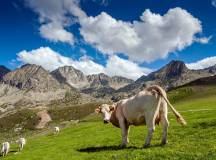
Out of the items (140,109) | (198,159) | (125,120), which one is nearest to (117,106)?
(125,120)

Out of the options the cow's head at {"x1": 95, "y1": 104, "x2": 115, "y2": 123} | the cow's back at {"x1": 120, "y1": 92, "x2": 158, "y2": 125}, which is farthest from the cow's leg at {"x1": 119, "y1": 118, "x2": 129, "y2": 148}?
the cow's head at {"x1": 95, "y1": 104, "x2": 115, "y2": 123}

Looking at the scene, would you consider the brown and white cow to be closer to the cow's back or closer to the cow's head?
the cow's back

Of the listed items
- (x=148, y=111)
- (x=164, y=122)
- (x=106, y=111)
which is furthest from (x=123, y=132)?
(x=164, y=122)

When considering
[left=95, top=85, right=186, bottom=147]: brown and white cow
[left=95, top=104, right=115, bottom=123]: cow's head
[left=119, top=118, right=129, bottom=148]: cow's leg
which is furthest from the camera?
[left=95, top=104, right=115, bottom=123]: cow's head

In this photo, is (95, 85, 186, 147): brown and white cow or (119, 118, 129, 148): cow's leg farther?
(119, 118, 129, 148): cow's leg

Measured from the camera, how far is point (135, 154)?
21.6 metres

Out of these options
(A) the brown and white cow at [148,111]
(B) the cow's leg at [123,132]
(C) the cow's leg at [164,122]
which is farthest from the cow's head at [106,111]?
(C) the cow's leg at [164,122]

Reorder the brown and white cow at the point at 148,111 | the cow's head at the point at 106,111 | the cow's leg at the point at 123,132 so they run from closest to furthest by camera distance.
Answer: the brown and white cow at the point at 148,111
the cow's leg at the point at 123,132
the cow's head at the point at 106,111

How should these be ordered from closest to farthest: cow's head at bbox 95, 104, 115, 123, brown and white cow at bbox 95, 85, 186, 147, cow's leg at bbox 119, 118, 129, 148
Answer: brown and white cow at bbox 95, 85, 186, 147
cow's leg at bbox 119, 118, 129, 148
cow's head at bbox 95, 104, 115, 123

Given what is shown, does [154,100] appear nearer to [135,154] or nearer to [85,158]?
[135,154]

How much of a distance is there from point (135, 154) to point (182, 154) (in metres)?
3.16

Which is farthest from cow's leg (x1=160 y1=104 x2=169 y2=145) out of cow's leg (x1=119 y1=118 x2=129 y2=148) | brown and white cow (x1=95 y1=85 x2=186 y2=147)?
cow's leg (x1=119 y1=118 x2=129 y2=148)

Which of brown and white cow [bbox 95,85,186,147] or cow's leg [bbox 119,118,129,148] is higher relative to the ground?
brown and white cow [bbox 95,85,186,147]

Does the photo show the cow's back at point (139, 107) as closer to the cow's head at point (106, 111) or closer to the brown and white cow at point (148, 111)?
the brown and white cow at point (148, 111)
